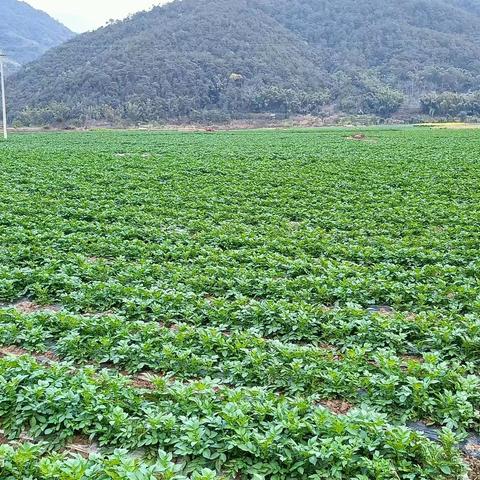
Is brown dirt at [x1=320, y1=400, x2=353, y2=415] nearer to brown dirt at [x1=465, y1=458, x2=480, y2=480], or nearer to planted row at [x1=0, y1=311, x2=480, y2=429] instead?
planted row at [x1=0, y1=311, x2=480, y2=429]

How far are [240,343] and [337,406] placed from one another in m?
1.41

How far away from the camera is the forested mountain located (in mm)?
113938

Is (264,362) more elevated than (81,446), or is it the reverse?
(264,362)

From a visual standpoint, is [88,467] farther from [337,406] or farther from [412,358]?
[412,358]

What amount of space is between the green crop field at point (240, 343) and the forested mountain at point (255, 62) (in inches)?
3674

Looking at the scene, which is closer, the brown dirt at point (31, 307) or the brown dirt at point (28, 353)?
the brown dirt at point (28, 353)

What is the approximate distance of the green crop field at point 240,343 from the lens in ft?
14.9

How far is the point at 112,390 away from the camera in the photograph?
17.4 ft

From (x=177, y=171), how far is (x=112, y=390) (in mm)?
19305

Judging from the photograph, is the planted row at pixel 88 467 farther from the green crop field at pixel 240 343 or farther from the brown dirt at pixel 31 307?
the brown dirt at pixel 31 307

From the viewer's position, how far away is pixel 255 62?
137625 mm

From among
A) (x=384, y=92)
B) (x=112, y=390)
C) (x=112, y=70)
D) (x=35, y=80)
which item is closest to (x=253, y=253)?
(x=112, y=390)

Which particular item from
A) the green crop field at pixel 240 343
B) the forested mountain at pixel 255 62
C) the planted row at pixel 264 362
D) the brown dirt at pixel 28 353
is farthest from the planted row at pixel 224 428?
the forested mountain at pixel 255 62

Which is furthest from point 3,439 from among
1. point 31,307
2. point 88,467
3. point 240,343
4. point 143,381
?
point 31,307
